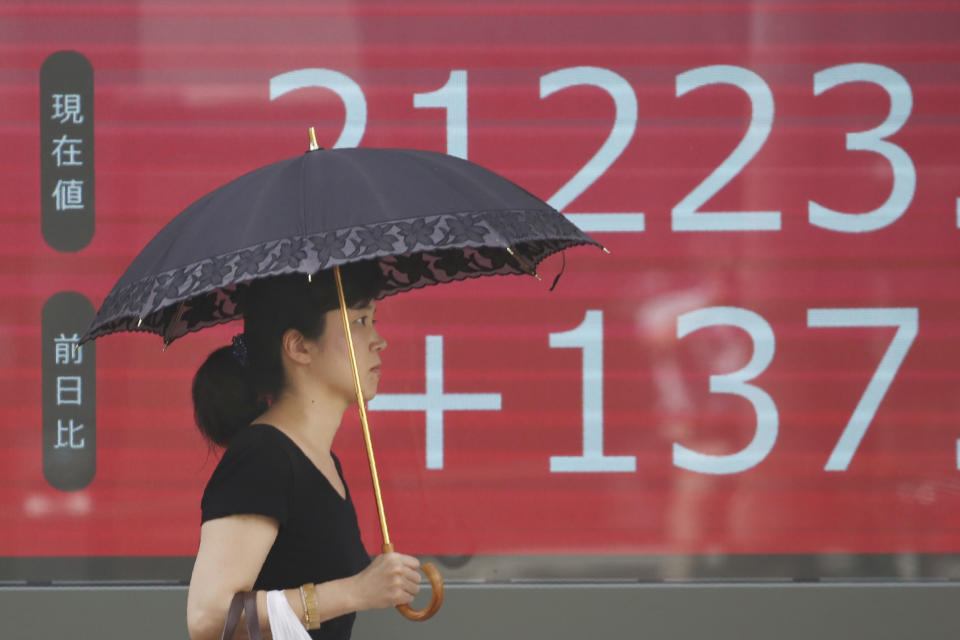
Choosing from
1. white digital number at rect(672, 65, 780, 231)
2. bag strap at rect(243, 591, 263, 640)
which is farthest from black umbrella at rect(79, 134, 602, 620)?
white digital number at rect(672, 65, 780, 231)

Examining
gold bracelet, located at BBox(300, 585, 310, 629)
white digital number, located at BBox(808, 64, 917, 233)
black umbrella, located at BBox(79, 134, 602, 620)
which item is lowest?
gold bracelet, located at BBox(300, 585, 310, 629)

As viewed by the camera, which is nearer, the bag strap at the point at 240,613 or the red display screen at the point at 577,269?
the bag strap at the point at 240,613

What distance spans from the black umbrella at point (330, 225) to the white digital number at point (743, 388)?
1.76 metres

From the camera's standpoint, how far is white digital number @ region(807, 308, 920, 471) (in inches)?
138

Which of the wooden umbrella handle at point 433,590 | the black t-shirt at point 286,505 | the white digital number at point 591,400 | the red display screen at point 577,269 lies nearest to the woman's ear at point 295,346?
the black t-shirt at point 286,505

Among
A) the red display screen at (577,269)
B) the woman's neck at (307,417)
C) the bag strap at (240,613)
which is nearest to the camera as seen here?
the bag strap at (240,613)

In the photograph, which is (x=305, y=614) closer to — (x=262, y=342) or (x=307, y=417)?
(x=307, y=417)

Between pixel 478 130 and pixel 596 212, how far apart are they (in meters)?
0.54

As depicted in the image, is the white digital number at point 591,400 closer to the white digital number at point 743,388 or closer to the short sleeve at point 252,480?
the white digital number at point 743,388

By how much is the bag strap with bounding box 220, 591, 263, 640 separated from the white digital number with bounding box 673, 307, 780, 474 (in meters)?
2.21

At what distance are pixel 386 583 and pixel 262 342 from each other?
54 cm

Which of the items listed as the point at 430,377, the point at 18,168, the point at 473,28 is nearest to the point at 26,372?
the point at 18,168

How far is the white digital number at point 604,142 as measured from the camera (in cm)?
355

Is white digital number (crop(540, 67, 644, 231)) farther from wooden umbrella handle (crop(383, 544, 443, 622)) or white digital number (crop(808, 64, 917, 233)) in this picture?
wooden umbrella handle (crop(383, 544, 443, 622))
